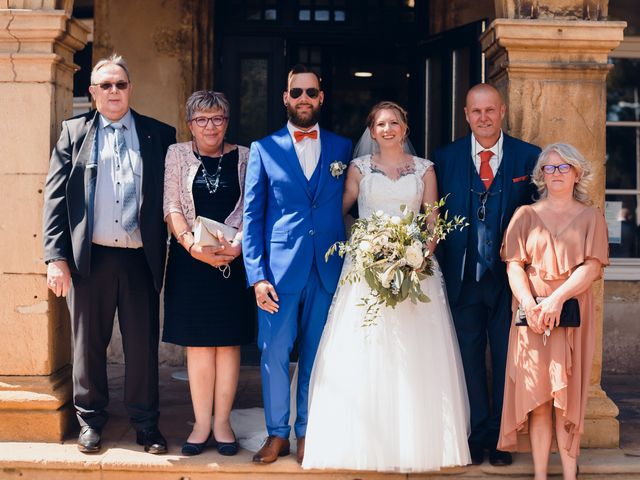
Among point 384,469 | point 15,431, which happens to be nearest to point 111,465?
point 15,431

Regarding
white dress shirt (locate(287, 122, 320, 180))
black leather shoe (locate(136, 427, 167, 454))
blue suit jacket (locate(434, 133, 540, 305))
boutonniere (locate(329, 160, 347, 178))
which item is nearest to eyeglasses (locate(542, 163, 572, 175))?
blue suit jacket (locate(434, 133, 540, 305))

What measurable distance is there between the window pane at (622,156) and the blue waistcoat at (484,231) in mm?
3215

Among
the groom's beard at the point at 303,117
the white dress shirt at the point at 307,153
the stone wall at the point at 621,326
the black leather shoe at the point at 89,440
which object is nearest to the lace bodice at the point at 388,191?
the white dress shirt at the point at 307,153

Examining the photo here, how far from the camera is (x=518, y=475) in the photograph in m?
4.84

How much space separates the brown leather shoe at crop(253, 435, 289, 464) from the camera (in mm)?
4793

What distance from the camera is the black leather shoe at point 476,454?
486 centimetres

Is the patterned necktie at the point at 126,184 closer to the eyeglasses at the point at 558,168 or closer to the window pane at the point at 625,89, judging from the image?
the eyeglasses at the point at 558,168

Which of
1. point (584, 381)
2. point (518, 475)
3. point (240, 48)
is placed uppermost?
point (240, 48)

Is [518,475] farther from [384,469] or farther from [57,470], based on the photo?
[57,470]

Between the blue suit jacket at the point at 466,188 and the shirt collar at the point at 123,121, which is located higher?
the shirt collar at the point at 123,121

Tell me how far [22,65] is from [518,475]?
3472 millimetres

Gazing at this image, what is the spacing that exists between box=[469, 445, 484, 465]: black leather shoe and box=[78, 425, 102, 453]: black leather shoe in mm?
1988

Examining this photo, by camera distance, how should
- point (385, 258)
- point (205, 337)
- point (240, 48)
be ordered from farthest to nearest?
point (240, 48) < point (205, 337) < point (385, 258)

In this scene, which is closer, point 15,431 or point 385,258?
point 385,258
